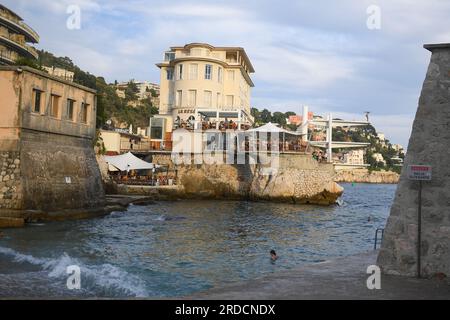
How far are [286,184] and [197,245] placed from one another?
28751mm

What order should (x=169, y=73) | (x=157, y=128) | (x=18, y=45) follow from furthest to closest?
(x=169, y=73), (x=157, y=128), (x=18, y=45)

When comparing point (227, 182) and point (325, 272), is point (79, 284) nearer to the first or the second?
point (325, 272)

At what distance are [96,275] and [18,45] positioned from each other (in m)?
48.4

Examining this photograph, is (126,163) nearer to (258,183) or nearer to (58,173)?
(258,183)

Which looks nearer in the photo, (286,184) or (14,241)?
(14,241)

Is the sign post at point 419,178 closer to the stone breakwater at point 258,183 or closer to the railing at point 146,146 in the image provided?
the stone breakwater at point 258,183

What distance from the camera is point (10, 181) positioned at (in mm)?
22844

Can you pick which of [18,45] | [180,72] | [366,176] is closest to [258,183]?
[180,72]

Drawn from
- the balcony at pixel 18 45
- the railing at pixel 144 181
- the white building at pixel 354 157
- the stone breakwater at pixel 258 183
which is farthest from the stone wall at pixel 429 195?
the white building at pixel 354 157

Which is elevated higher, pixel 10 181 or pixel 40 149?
pixel 40 149

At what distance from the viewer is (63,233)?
20.7m

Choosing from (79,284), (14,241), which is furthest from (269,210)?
(79,284)

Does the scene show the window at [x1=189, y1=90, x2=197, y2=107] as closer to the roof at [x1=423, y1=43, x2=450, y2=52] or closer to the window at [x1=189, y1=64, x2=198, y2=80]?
the window at [x1=189, y1=64, x2=198, y2=80]

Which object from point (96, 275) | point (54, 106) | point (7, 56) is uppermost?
point (7, 56)
